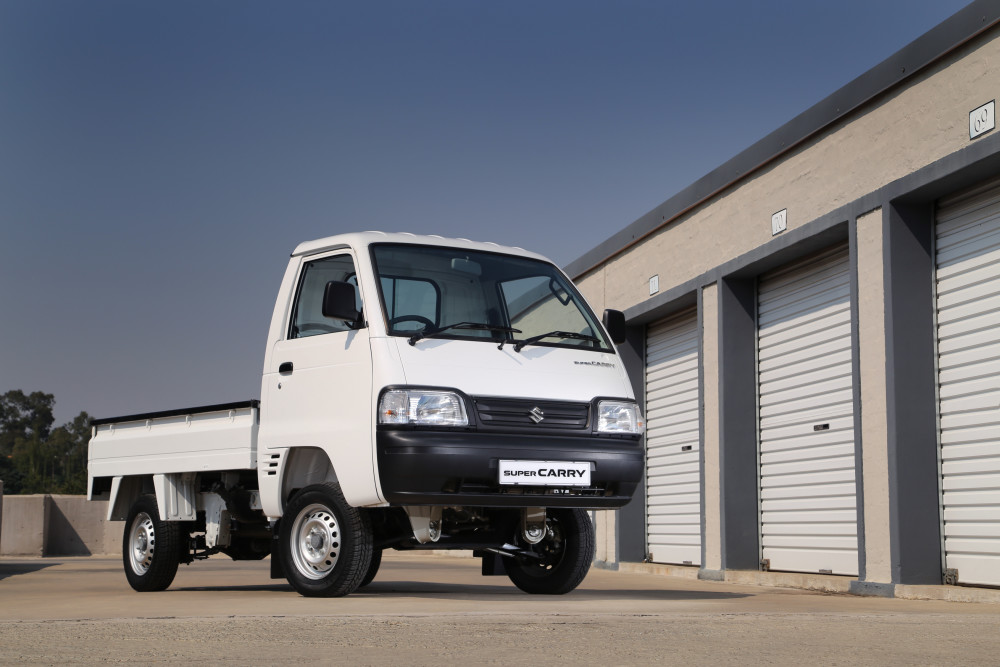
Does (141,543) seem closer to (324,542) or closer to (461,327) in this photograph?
(324,542)

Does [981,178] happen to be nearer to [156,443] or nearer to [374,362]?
[374,362]

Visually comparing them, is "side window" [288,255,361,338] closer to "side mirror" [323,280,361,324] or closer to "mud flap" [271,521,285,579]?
"side mirror" [323,280,361,324]

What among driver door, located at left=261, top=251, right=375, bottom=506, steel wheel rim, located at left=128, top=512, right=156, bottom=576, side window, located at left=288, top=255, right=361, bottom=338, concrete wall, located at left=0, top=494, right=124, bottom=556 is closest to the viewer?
driver door, located at left=261, top=251, right=375, bottom=506

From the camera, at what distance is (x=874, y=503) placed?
10.7 m

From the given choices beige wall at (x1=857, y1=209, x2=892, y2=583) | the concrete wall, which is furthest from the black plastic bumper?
the concrete wall

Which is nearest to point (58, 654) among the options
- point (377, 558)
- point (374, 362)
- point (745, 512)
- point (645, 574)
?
point (374, 362)

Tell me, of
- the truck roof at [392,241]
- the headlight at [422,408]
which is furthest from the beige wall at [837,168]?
the headlight at [422,408]

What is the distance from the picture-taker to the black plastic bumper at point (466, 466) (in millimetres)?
7121

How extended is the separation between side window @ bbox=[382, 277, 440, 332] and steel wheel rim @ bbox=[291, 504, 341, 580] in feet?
4.21

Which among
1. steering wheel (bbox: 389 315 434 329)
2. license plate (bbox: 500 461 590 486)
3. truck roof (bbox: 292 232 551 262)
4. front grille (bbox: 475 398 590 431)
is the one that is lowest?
license plate (bbox: 500 461 590 486)

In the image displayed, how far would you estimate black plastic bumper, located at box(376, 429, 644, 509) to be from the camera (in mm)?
7121

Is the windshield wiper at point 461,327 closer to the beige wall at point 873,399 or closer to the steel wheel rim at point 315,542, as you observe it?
the steel wheel rim at point 315,542

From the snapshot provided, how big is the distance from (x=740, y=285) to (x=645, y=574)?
463 cm

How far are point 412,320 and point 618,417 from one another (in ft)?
4.82
